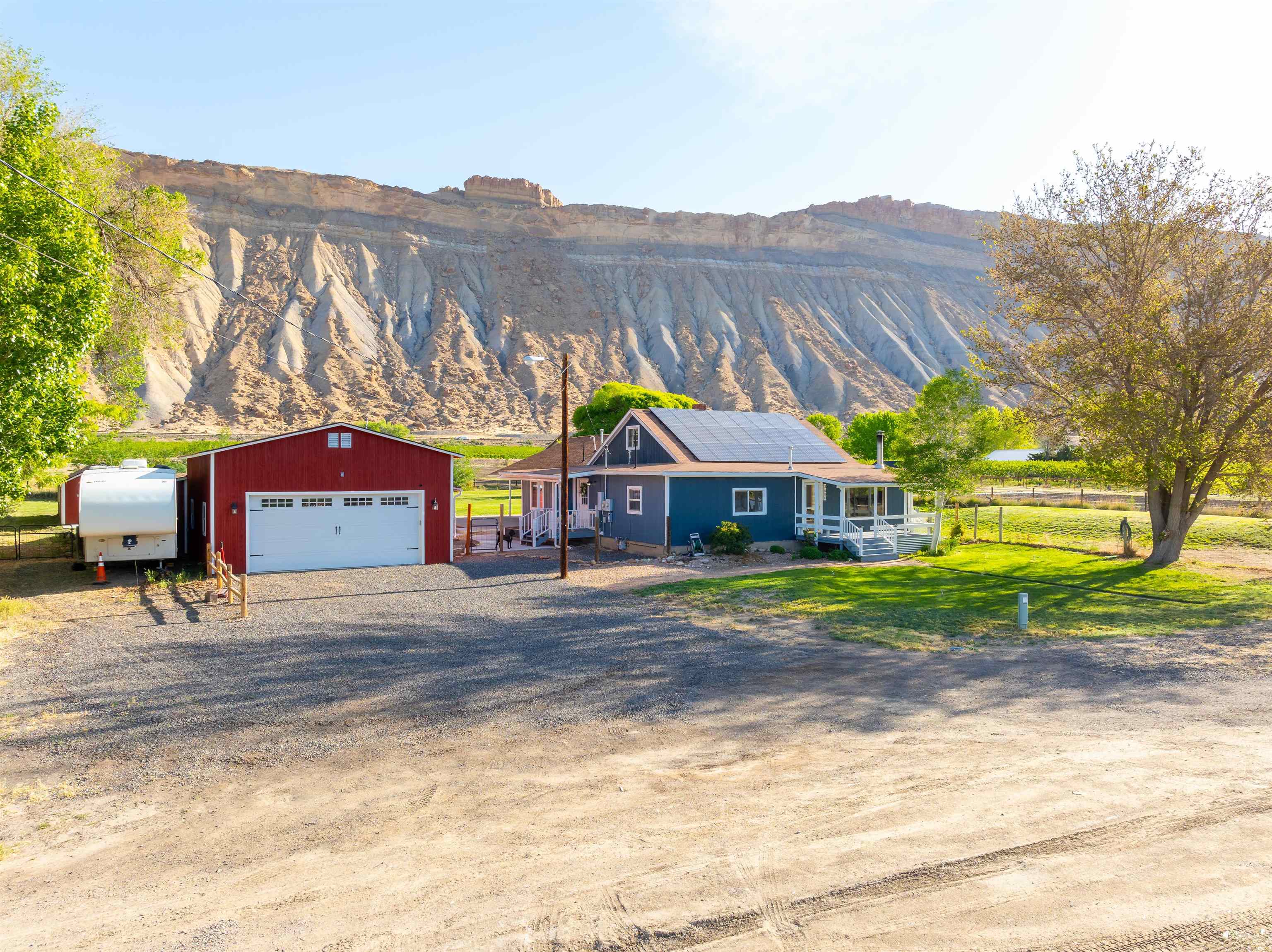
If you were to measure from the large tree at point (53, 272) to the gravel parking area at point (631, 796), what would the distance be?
17.2 feet

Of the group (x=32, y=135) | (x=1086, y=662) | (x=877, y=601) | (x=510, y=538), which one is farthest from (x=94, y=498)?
(x=1086, y=662)

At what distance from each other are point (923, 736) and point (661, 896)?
4.67 m

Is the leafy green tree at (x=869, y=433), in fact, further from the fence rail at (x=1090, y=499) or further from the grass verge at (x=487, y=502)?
the grass verge at (x=487, y=502)

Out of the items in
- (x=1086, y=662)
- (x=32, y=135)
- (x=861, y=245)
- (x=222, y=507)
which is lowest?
(x=1086, y=662)

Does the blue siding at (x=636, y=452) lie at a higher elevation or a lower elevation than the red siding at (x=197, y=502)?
higher

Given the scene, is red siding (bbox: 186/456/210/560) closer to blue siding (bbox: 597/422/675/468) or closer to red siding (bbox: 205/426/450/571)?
red siding (bbox: 205/426/450/571)

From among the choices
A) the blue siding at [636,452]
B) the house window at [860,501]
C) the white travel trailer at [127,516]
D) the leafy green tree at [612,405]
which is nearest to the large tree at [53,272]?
the white travel trailer at [127,516]

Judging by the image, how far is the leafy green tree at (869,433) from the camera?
1964 inches

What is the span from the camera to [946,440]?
26.0m

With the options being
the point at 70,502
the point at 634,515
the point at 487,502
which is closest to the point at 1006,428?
the point at 634,515

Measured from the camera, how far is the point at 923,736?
8711mm

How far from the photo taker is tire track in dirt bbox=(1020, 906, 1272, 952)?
452 centimetres

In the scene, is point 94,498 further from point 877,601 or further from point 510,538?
point 877,601

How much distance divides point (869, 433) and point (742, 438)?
24582 mm
